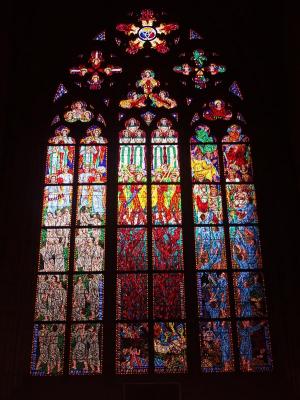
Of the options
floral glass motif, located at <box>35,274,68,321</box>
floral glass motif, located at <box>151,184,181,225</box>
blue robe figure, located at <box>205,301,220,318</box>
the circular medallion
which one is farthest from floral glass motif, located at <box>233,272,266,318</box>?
the circular medallion

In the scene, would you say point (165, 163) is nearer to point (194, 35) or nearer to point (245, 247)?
point (245, 247)

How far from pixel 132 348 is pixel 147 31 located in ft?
15.6

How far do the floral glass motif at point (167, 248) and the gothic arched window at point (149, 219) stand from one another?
0.05 ft

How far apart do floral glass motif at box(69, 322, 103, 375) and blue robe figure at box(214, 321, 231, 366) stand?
53.6 inches

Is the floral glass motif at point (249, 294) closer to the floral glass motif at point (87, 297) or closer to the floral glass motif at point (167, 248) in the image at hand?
the floral glass motif at point (167, 248)

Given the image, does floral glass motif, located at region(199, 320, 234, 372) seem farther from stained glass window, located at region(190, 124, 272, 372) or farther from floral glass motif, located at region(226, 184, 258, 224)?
floral glass motif, located at region(226, 184, 258, 224)

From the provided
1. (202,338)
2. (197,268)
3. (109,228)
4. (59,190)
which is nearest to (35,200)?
(59,190)

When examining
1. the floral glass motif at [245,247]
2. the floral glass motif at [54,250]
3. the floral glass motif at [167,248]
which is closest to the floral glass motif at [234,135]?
the floral glass motif at [245,247]

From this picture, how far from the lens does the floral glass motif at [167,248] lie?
7.48m

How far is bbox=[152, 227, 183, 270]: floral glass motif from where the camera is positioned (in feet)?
24.6

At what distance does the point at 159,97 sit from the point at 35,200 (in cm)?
233

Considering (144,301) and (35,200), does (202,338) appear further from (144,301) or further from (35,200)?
(35,200)

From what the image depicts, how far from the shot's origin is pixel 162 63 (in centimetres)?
891

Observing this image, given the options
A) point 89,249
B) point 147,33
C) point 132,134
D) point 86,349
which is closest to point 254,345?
point 86,349
